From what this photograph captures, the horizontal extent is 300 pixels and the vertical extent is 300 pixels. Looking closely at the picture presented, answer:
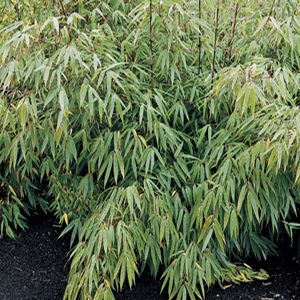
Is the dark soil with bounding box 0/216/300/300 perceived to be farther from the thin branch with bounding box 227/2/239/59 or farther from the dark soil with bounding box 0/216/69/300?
the thin branch with bounding box 227/2/239/59

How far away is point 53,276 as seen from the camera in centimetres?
282

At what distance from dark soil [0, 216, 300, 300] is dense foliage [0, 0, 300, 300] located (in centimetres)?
8

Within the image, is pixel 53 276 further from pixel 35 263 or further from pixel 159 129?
pixel 159 129

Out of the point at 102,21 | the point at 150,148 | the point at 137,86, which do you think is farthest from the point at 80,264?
the point at 102,21

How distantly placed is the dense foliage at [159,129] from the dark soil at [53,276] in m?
0.08

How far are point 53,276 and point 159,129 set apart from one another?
0.97 m

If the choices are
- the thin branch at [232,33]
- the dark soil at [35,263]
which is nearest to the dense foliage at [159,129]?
the thin branch at [232,33]

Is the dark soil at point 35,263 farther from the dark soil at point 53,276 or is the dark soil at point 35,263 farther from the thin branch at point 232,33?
the thin branch at point 232,33

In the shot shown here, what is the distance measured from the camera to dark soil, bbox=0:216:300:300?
2.67m

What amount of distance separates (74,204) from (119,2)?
102 centimetres

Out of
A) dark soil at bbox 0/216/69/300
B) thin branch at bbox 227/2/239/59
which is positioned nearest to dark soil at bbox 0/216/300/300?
dark soil at bbox 0/216/69/300

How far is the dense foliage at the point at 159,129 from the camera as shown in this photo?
7.65 ft

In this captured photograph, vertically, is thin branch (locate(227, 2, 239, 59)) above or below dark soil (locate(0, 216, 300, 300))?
above

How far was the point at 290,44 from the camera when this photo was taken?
8.43ft
